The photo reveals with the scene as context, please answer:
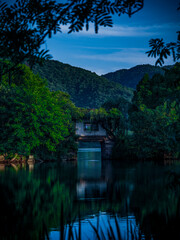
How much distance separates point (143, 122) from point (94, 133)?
27.6 feet

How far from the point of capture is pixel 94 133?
139 feet

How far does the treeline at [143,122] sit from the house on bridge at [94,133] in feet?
2.92

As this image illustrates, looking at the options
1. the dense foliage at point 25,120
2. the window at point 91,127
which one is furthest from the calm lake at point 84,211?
the window at point 91,127

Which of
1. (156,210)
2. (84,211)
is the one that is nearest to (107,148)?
(84,211)

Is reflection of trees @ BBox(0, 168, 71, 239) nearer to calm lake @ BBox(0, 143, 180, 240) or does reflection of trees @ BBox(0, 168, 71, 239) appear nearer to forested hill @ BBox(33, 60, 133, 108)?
calm lake @ BBox(0, 143, 180, 240)

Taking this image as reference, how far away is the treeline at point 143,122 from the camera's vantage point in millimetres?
34625

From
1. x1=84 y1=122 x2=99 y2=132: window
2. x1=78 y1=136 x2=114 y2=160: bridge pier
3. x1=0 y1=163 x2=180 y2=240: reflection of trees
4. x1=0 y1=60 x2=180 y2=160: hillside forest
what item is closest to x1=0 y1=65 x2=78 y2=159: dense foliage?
x1=0 y1=60 x2=180 y2=160: hillside forest

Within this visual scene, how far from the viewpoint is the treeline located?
34.6 m

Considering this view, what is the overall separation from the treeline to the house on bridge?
0.89 m

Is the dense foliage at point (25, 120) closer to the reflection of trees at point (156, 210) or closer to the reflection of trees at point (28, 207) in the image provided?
the reflection of trees at point (28, 207)

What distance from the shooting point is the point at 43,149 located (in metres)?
36.4

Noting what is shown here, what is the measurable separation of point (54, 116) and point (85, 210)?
22.3m

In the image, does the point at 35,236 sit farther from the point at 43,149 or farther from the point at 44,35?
the point at 43,149

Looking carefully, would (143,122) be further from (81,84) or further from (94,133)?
(81,84)
